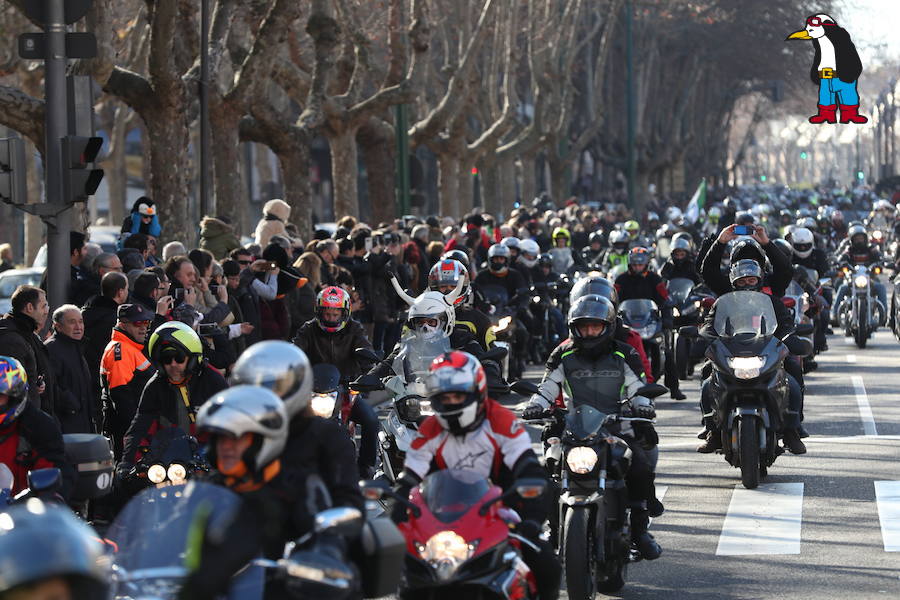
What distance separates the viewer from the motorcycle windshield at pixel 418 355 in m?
12.2

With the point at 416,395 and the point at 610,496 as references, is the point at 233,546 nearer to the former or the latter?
the point at 610,496

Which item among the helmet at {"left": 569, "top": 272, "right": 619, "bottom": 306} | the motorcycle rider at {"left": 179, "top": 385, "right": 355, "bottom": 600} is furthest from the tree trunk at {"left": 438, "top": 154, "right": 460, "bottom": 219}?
the motorcycle rider at {"left": 179, "top": 385, "right": 355, "bottom": 600}

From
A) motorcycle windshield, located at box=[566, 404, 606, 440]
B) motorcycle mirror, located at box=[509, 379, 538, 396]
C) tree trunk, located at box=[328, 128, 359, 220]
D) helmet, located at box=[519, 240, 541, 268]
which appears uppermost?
tree trunk, located at box=[328, 128, 359, 220]

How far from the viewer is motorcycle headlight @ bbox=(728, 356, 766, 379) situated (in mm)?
13430

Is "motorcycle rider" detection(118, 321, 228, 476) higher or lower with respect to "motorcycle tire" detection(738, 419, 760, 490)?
higher

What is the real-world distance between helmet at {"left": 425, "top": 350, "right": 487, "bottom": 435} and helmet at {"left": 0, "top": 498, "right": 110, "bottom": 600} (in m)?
3.37

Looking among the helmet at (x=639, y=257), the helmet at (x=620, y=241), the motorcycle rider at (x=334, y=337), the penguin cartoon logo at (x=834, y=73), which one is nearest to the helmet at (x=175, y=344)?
the motorcycle rider at (x=334, y=337)

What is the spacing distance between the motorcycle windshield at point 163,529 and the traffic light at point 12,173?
7598 millimetres

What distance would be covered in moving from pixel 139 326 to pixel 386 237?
10.0 metres

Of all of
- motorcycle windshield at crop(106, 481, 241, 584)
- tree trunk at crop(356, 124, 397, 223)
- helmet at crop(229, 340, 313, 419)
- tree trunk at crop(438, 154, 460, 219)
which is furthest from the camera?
A: tree trunk at crop(438, 154, 460, 219)

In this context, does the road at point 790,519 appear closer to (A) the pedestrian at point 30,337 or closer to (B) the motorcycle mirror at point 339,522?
(A) the pedestrian at point 30,337

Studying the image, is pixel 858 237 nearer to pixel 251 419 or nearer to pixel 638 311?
pixel 638 311

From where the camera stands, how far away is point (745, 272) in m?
14.2

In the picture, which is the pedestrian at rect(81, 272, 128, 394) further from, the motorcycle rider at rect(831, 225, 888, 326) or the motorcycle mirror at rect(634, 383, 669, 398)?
the motorcycle rider at rect(831, 225, 888, 326)
